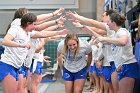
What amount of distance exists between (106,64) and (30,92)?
191cm

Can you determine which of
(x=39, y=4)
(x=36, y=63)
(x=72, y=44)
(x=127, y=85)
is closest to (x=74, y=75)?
(x=72, y=44)

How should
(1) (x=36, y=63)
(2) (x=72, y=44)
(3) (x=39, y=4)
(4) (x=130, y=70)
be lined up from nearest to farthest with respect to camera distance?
(4) (x=130, y=70), (2) (x=72, y=44), (1) (x=36, y=63), (3) (x=39, y=4)

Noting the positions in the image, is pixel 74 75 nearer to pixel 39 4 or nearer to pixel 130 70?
pixel 130 70

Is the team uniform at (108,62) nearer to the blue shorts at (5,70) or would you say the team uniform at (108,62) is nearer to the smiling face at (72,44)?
the smiling face at (72,44)

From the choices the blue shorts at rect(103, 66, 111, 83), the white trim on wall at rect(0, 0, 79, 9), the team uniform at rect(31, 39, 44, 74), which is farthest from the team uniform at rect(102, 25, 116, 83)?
the white trim on wall at rect(0, 0, 79, 9)

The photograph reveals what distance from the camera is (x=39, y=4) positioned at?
1445 cm

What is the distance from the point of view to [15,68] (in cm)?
470

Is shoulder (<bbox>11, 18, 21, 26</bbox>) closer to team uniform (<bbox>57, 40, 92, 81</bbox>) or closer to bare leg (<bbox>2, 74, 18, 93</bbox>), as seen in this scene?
bare leg (<bbox>2, 74, 18, 93</bbox>)

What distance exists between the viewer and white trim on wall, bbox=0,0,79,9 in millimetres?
14250

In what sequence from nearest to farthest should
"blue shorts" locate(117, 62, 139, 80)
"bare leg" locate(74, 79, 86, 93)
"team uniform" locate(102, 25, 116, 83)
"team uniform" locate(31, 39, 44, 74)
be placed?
"blue shorts" locate(117, 62, 139, 80)
"team uniform" locate(102, 25, 116, 83)
"bare leg" locate(74, 79, 86, 93)
"team uniform" locate(31, 39, 44, 74)

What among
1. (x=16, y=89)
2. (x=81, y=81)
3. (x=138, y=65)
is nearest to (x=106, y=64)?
(x=81, y=81)

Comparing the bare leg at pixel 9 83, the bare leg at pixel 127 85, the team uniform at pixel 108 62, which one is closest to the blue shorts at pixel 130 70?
the bare leg at pixel 127 85

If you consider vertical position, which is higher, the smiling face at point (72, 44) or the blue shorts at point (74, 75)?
the smiling face at point (72, 44)

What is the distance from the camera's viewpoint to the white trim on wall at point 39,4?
1425 cm
